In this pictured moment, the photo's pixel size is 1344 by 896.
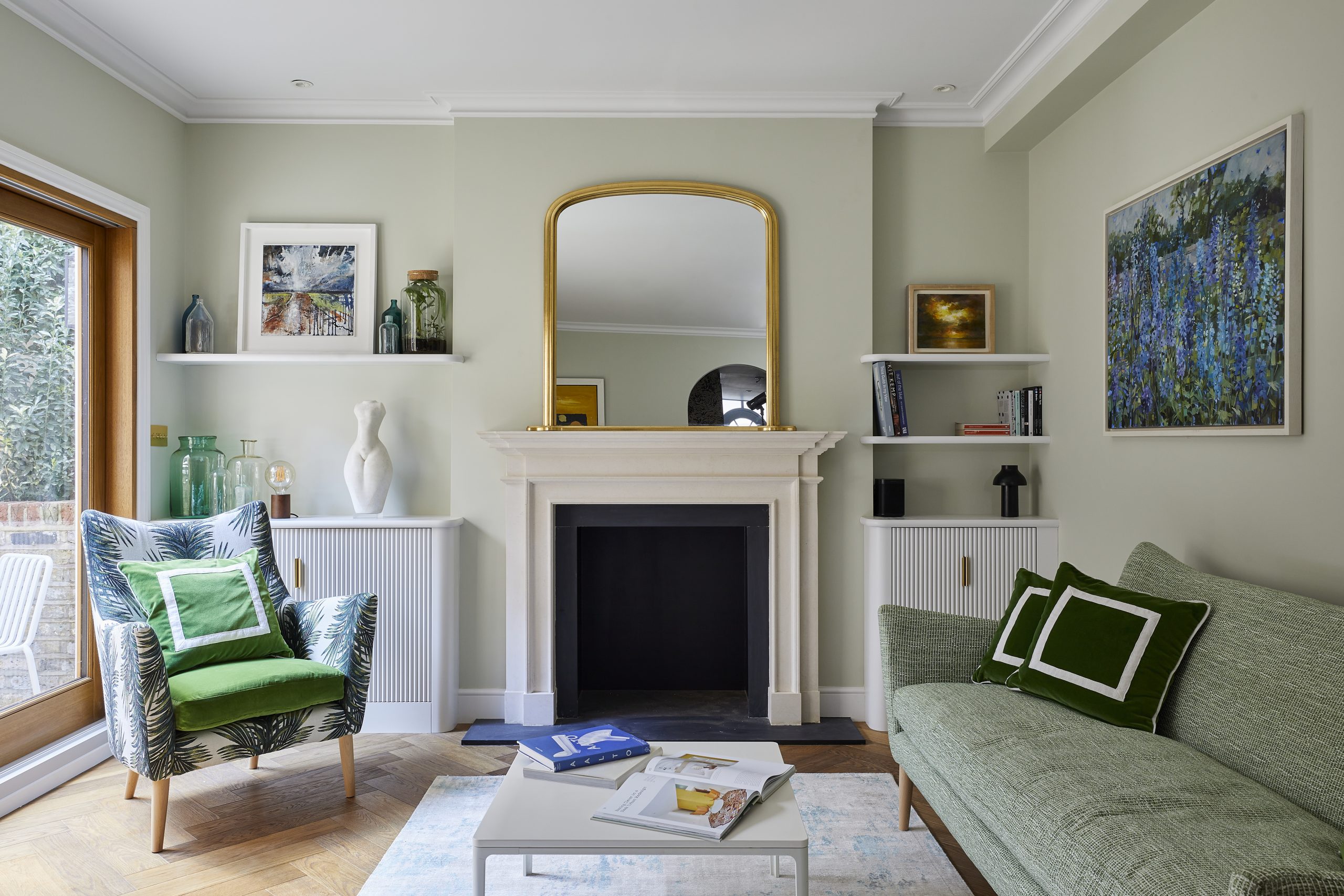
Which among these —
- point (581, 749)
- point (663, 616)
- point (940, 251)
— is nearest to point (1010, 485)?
point (940, 251)

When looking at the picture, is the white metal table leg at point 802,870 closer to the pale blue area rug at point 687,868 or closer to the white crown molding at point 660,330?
the pale blue area rug at point 687,868

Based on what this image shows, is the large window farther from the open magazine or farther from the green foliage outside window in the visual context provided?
the open magazine

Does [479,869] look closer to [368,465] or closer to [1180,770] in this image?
[1180,770]

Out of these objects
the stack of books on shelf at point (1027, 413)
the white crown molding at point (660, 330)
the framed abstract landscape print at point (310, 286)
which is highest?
the framed abstract landscape print at point (310, 286)

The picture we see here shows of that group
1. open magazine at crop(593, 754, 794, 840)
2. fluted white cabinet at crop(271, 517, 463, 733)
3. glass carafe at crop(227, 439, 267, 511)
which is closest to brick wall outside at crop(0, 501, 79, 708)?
glass carafe at crop(227, 439, 267, 511)

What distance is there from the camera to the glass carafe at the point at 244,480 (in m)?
3.58

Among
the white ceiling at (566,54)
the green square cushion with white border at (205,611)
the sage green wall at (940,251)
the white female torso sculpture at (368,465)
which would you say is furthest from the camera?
the sage green wall at (940,251)

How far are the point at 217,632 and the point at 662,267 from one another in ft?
7.03

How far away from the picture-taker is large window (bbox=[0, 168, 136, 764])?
2.82 m

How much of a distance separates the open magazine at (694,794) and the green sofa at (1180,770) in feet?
1.51

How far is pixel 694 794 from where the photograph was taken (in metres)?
1.79

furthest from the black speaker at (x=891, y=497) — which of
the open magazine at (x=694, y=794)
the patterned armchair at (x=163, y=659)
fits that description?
the patterned armchair at (x=163, y=659)

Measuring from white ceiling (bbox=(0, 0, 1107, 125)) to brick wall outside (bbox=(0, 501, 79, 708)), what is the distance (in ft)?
5.40

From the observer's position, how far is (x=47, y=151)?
2.85 m
